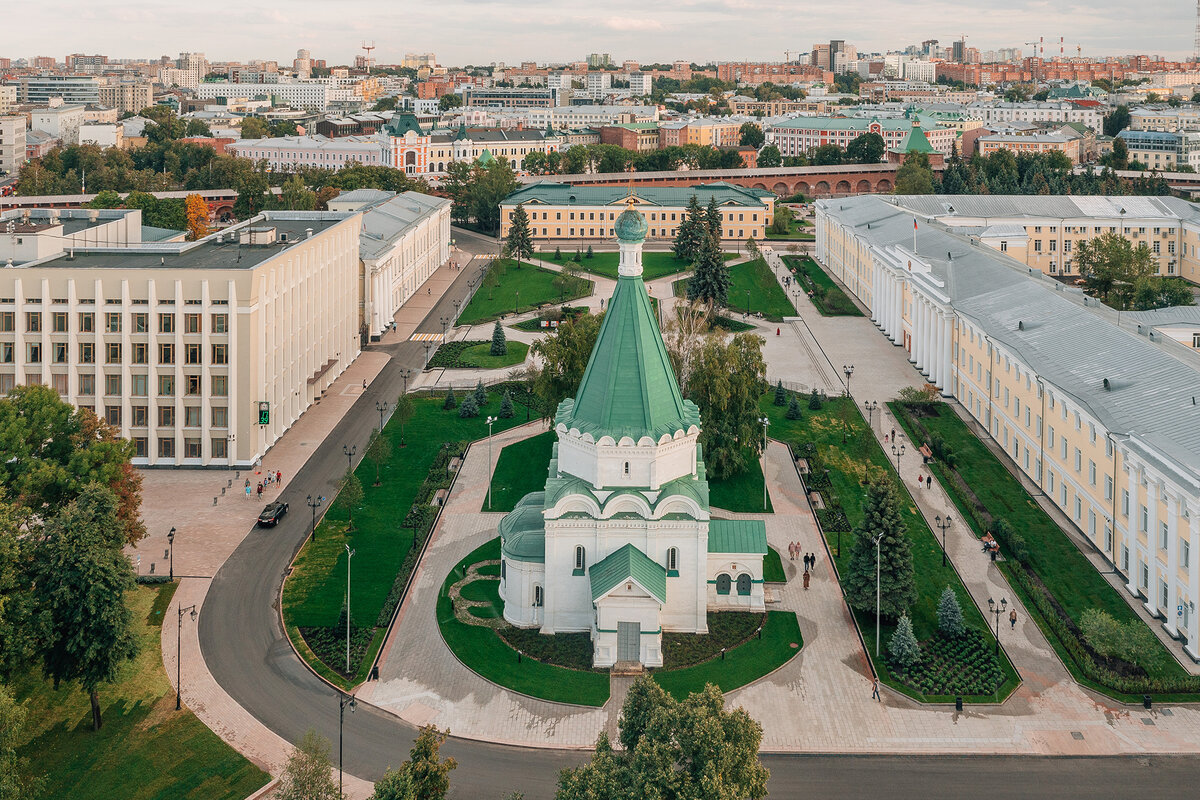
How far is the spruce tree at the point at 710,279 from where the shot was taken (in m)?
90.2

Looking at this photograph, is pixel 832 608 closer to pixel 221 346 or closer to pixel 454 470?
pixel 454 470

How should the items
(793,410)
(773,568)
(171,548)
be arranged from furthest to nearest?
1. (793,410)
2. (171,548)
3. (773,568)

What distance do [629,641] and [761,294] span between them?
6945 centimetres

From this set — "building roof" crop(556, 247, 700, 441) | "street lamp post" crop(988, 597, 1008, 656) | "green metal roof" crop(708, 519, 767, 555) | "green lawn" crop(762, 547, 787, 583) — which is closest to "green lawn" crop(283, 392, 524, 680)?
"building roof" crop(556, 247, 700, 441)

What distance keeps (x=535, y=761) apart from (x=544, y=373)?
2939 centimetres

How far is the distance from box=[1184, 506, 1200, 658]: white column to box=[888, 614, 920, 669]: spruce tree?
29.1 ft

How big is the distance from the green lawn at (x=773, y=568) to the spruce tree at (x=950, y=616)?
6.77 metres

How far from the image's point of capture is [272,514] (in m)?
50.9

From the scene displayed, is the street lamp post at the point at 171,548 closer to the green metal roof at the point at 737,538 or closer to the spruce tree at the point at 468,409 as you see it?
the green metal roof at the point at 737,538

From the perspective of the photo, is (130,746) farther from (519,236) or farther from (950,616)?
(519,236)

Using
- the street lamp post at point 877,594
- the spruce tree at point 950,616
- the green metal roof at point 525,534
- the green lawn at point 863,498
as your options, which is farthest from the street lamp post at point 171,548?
the spruce tree at point 950,616

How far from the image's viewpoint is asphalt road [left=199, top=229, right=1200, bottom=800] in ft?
105

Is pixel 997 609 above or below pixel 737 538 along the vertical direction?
below

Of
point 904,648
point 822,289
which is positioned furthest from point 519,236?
Answer: point 904,648
